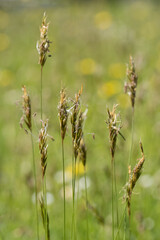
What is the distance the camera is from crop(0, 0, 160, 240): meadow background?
2.19m

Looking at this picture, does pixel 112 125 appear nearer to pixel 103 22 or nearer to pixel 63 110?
pixel 63 110

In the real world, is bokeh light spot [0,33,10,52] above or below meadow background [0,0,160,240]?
above

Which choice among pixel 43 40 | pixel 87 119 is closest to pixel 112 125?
pixel 43 40

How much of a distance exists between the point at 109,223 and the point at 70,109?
4.28 feet

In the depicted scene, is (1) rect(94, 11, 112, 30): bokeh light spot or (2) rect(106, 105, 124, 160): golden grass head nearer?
(2) rect(106, 105, 124, 160): golden grass head

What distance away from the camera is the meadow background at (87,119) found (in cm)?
219

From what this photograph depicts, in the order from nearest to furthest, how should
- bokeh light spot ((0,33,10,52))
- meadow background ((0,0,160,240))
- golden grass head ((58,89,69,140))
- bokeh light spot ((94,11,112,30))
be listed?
golden grass head ((58,89,69,140)) → meadow background ((0,0,160,240)) → bokeh light spot ((0,33,10,52)) → bokeh light spot ((94,11,112,30))

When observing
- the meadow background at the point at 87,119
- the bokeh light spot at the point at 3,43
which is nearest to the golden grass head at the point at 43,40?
the meadow background at the point at 87,119

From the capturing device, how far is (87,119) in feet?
12.1

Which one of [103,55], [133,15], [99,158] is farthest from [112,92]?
[133,15]

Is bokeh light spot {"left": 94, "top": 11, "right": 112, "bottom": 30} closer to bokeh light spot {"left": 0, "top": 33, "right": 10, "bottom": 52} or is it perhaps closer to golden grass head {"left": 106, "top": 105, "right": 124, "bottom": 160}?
bokeh light spot {"left": 0, "top": 33, "right": 10, "bottom": 52}

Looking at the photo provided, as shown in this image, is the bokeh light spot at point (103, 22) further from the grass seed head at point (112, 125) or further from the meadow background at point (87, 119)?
the grass seed head at point (112, 125)

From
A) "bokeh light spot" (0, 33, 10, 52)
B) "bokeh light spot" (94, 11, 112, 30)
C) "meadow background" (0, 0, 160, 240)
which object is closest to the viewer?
"meadow background" (0, 0, 160, 240)

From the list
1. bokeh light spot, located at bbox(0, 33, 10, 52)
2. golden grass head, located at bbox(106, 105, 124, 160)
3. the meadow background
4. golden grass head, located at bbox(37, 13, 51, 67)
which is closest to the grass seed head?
golden grass head, located at bbox(106, 105, 124, 160)
